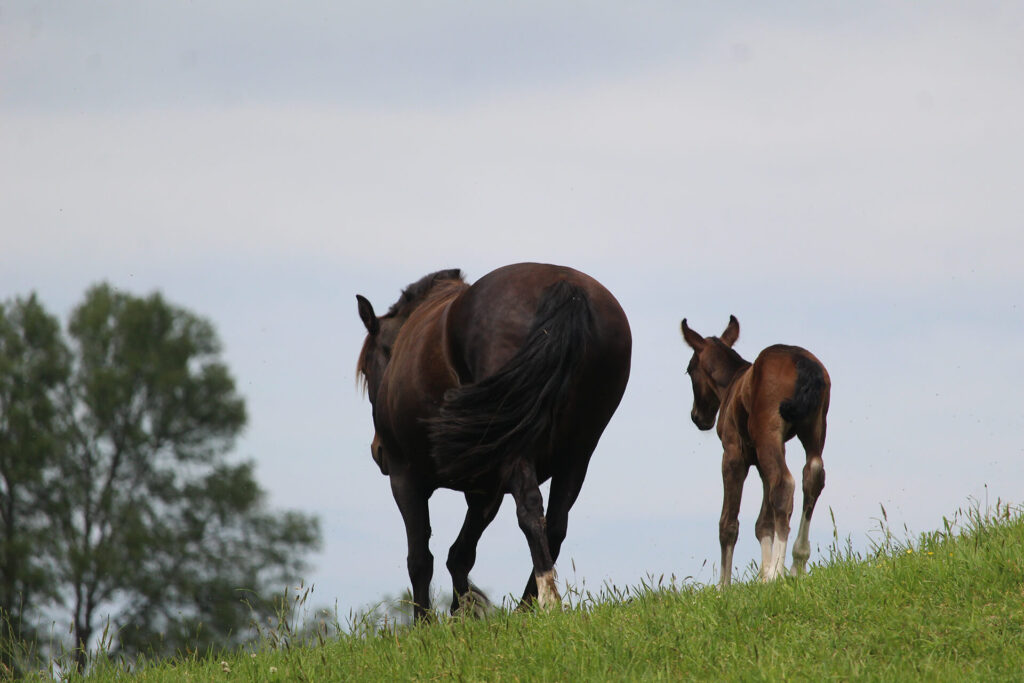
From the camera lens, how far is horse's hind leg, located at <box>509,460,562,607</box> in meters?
6.39

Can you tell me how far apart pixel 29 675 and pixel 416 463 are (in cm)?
284

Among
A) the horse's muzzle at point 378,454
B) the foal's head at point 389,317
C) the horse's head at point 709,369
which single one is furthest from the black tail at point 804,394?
the horse's muzzle at point 378,454

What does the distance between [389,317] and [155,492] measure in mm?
17955

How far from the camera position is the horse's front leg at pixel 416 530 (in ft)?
26.7

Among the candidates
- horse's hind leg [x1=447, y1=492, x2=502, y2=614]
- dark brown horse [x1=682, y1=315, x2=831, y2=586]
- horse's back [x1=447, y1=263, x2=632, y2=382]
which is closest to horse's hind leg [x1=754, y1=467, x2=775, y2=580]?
dark brown horse [x1=682, y1=315, x2=831, y2=586]

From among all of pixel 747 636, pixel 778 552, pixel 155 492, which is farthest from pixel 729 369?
pixel 155 492

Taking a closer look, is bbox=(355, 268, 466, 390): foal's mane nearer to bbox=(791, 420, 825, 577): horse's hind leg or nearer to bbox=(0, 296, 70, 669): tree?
bbox=(791, 420, 825, 577): horse's hind leg

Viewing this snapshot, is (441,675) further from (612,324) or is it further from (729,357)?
(729,357)

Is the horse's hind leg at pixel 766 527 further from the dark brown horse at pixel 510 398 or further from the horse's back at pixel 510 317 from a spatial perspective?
the horse's back at pixel 510 317

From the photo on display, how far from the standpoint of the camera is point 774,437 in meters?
9.29

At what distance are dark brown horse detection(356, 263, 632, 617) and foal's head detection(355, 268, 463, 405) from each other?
1.14 m

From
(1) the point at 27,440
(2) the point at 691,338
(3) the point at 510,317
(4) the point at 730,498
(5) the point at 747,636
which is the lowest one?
(5) the point at 747,636

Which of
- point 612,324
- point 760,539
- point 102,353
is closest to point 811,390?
point 760,539

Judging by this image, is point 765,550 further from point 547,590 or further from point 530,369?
point 530,369
